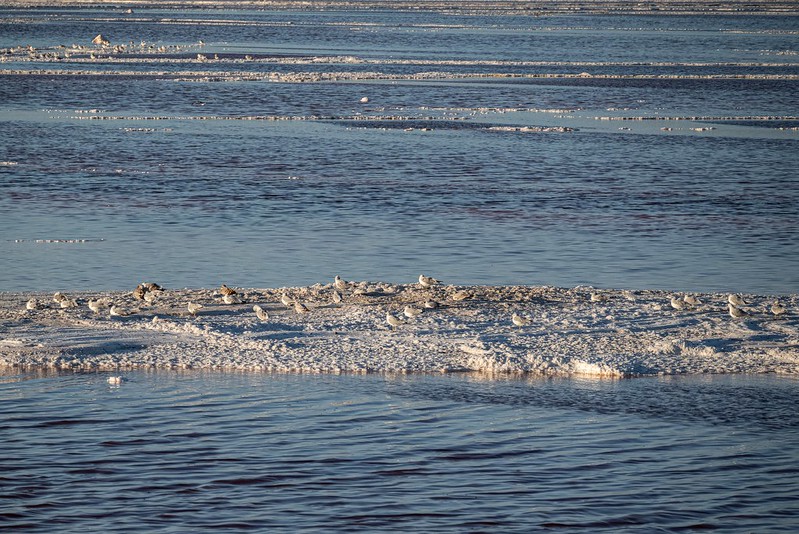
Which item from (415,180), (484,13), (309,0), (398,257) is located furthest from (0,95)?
(309,0)

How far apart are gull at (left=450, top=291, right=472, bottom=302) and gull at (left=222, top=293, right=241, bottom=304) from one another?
7.21ft

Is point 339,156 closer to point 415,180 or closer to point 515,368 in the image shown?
point 415,180

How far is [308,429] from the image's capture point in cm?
937

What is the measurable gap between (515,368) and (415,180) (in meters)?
12.5

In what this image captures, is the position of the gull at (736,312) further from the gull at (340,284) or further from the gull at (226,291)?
the gull at (226,291)

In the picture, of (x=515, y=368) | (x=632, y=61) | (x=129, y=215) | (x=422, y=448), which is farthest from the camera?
(x=632, y=61)

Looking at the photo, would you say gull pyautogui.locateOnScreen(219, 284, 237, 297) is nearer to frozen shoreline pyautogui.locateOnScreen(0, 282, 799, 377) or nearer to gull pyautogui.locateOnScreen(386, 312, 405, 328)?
frozen shoreline pyautogui.locateOnScreen(0, 282, 799, 377)

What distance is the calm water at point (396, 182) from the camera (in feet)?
51.4

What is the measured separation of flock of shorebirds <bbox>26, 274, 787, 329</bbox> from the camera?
40.2 ft

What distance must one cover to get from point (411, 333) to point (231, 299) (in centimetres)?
201

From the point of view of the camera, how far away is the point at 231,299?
12.8 metres

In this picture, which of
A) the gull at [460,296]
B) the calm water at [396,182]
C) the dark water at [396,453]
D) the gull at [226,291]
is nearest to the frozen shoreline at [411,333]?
the gull at [460,296]

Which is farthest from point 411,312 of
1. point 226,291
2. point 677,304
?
point 677,304

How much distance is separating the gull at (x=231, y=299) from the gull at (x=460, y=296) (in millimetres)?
2198
